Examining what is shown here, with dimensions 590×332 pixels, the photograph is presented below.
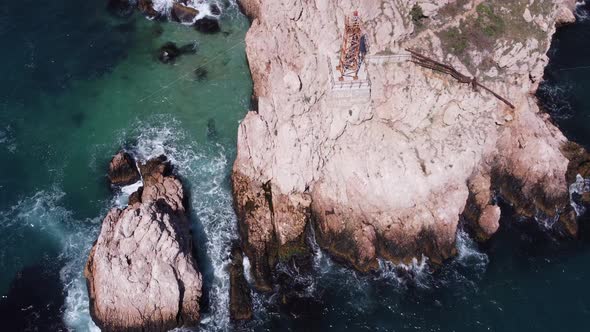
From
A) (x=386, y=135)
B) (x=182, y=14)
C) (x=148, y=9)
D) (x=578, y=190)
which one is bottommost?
(x=578, y=190)

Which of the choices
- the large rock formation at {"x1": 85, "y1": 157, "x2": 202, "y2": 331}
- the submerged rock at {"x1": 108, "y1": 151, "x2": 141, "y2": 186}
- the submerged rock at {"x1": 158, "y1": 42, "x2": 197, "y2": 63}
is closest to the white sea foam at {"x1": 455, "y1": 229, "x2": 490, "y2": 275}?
the large rock formation at {"x1": 85, "y1": 157, "x2": 202, "y2": 331}

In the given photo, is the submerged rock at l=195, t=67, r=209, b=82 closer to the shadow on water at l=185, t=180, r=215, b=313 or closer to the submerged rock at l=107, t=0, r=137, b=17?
the submerged rock at l=107, t=0, r=137, b=17

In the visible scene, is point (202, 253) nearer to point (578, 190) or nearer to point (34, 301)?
point (34, 301)

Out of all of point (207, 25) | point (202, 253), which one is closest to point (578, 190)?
point (202, 253)

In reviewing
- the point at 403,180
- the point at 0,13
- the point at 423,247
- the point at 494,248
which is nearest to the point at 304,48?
the point at 403,180

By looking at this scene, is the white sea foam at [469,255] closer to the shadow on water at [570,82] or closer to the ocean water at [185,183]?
the ocean water at [185,183]

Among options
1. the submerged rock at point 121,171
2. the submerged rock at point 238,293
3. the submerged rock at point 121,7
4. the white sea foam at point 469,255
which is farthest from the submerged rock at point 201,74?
the white sea foam at point 469,255

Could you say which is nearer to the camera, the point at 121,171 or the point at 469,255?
the point at 469,255
